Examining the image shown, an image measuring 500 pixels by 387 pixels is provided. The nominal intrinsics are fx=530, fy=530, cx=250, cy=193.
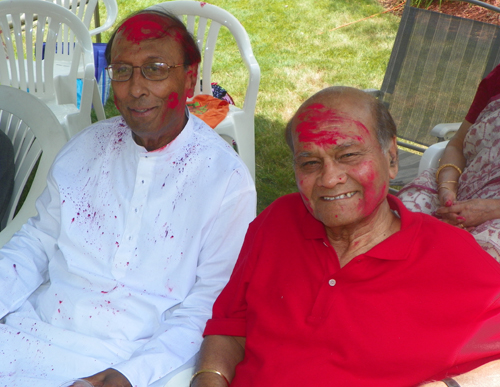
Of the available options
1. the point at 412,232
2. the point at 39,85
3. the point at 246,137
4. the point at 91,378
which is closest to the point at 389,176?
the point at 412,232

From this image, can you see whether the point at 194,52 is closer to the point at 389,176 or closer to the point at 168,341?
the point at 389,176

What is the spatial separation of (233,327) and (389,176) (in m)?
0.71

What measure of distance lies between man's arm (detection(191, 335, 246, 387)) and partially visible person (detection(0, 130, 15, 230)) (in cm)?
131

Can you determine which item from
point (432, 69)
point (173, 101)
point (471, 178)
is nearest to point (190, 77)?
point (173, 101)

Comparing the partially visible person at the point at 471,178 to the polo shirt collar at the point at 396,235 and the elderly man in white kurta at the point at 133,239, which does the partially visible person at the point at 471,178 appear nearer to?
the polo shirt collar at the point at 396,235

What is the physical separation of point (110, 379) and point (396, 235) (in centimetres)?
99

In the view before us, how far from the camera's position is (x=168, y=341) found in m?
1.76

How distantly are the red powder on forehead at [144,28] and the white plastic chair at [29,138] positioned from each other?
0.75m

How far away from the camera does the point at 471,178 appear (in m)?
2.54

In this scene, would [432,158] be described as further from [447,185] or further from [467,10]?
[467,10]

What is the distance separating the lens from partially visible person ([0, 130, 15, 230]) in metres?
2.49

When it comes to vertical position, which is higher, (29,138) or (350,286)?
(350,286)

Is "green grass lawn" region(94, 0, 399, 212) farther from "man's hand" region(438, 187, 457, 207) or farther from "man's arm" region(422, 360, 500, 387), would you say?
"man's arm" region(422, 360, 500, 387)

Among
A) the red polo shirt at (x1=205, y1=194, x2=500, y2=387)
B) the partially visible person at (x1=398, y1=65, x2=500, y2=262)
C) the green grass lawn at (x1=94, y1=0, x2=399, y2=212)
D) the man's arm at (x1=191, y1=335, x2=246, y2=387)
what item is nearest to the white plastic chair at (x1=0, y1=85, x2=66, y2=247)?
the man's arm at (x1=191, y1=335, x2=246, y2=387)
